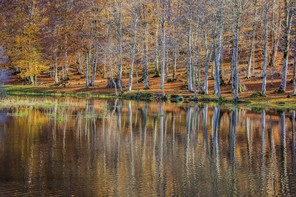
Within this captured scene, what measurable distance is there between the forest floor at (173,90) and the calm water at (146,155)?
11.3 metres

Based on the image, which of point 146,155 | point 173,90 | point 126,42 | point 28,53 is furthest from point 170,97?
point 146,155

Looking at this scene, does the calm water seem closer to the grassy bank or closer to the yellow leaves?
the grassy bank

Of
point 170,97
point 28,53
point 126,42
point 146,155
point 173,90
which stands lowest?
point 146,155

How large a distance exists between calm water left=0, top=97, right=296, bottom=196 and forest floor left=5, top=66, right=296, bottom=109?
37.2 ft

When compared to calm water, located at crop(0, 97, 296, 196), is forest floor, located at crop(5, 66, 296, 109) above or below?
above

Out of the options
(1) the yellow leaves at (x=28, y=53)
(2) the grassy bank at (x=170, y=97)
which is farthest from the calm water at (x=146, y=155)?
(1) the yellow leaves at (x=28, y=53)

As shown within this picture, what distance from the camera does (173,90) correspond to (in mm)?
59281

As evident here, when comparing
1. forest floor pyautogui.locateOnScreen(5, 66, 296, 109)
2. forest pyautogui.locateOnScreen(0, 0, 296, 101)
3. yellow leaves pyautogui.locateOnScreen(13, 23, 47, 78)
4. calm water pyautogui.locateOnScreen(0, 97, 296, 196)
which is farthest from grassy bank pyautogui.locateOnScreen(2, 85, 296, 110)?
calm water pyautogui.locateOnScreen(0, 97, 296, 196)

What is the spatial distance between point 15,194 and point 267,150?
11.9 metres

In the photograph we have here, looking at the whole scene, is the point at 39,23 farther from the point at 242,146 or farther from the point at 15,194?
the point at 15,194

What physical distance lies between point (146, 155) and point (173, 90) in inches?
1567

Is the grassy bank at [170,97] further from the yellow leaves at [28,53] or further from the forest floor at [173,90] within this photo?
the yellow leaves at [28,53]

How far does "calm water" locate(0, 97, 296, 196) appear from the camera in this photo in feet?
47.5

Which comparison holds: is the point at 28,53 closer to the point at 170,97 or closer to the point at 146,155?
the point at 170,97
